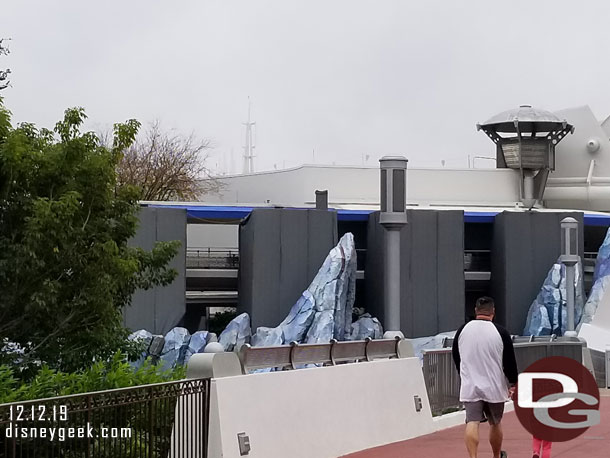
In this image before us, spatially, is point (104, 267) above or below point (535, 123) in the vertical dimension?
below

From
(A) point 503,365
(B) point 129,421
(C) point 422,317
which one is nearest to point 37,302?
(B) point 129,421

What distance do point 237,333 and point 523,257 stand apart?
1476 cm

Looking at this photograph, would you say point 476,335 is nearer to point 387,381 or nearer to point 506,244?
point 387,381

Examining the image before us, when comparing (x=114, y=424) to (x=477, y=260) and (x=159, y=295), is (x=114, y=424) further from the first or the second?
(x=477, y=260)

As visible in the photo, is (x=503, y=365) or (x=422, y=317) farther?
(x=422, y=317)

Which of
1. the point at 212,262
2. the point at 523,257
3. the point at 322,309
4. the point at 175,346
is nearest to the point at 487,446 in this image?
the point at 175,346

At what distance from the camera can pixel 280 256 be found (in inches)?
2030

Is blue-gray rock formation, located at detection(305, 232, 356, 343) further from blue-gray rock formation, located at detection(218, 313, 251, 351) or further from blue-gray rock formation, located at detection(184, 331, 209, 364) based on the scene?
blue-gray rock formation, located at detection(184, 331, 209, 364)

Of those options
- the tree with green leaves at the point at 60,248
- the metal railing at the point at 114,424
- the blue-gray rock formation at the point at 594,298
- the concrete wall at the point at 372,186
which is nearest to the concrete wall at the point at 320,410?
the metal railing at the point at 114,424

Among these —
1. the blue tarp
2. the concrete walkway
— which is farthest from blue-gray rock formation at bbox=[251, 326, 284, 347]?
the concrete walkway

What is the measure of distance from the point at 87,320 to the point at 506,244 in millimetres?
39813

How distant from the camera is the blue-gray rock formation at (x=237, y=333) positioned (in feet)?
162

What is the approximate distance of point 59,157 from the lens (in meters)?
17.7

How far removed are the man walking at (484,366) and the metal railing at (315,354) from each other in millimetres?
2289
